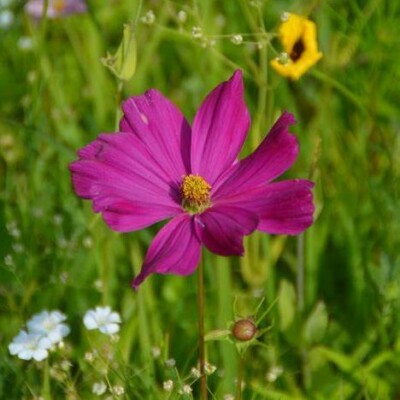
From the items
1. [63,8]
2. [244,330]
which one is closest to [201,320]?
[244,330]

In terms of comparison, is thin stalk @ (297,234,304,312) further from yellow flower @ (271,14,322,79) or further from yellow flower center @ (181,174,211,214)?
yellow flower center @ (181,174,211,214)

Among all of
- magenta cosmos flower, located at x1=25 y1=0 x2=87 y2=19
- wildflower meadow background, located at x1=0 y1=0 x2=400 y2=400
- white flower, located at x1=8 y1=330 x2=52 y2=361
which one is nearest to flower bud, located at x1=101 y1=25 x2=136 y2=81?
wildflower meadow background, located at x1=0 y1=0 x2=400 y2=400

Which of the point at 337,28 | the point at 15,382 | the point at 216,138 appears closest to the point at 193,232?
the point at 216,138

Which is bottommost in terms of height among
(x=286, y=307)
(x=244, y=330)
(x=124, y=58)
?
(x=286, y=307)

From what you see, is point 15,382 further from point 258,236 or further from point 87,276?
point 258,236

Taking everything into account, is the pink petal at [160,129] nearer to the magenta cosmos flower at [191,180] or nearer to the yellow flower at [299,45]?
the magenta cosmos flower at [191,180]

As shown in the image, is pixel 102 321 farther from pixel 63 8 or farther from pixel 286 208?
pixel 63 8

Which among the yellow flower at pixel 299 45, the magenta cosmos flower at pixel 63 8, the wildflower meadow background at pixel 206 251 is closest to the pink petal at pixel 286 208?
the wildflower meadow background at pixel 206 251
